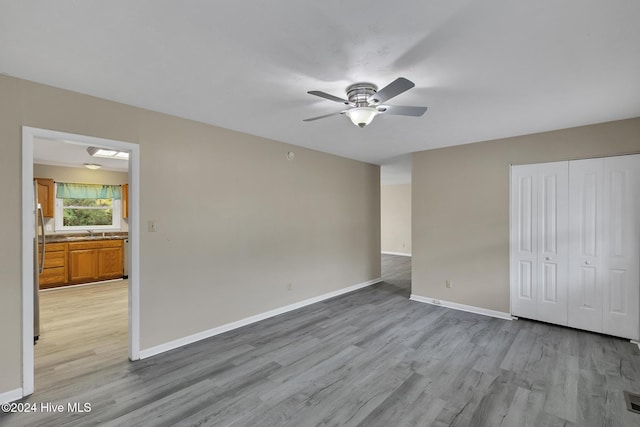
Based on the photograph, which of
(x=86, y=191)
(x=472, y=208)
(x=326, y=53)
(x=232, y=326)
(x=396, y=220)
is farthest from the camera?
(x=396, y=220)

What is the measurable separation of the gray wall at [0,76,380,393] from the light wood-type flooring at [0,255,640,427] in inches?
17.9

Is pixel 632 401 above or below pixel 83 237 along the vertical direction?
below

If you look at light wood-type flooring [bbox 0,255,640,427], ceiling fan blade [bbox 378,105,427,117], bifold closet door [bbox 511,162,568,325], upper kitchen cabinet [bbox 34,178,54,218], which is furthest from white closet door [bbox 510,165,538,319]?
upper kitchen cabinet [bbox 34,178,54,218]

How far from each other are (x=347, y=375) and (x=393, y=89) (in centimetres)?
240

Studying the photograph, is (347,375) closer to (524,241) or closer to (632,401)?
(632,401)

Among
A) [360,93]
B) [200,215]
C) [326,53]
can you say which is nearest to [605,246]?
[360,93]

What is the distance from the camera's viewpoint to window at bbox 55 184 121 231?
6.08 m

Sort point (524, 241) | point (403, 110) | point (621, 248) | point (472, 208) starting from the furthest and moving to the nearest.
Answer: point (472, 208)
point (524, 241)
point (621, 248)
point (403, 110)

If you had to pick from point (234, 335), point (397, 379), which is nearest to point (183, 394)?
point (234, 335)

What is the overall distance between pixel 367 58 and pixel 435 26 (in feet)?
1.54

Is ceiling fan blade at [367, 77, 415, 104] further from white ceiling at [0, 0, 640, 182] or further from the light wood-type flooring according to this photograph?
the light wood-type flooring

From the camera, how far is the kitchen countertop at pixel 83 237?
5.66 metres

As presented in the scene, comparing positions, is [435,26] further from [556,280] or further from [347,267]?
[347,267]

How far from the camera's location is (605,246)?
3404 mm
